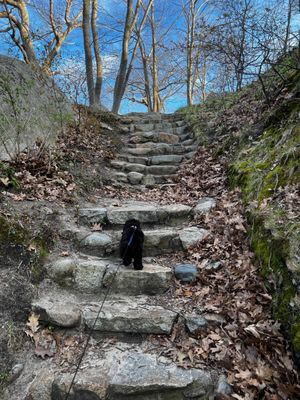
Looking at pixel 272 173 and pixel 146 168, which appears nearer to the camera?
pixel 272 173

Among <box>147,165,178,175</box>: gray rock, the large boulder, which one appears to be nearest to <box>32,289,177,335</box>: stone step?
the large boulder

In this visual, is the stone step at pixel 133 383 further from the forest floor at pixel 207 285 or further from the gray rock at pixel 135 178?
the gray rock at pixel 135 178

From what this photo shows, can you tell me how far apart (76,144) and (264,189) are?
187 inches

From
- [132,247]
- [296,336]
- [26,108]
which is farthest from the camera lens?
[26,108]

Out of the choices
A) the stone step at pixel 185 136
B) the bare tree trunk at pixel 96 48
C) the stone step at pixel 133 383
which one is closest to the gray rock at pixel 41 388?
the stone step at pixel 133 383

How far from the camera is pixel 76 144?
22.7 feet

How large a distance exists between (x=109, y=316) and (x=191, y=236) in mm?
1656

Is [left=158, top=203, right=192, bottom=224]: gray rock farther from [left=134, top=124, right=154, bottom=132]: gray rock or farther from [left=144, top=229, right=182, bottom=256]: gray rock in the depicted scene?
[left=134, top=124, right=154, bottom=132]: gray rock

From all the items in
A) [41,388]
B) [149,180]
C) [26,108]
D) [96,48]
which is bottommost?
[41,388]

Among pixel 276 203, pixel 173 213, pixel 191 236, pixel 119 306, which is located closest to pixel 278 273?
pixel 276 203

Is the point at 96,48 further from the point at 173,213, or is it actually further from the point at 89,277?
the point at 89,277

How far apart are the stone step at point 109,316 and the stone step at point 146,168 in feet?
14.1

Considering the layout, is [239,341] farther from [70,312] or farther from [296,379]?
[70,312]

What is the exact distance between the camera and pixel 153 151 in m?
7.93
